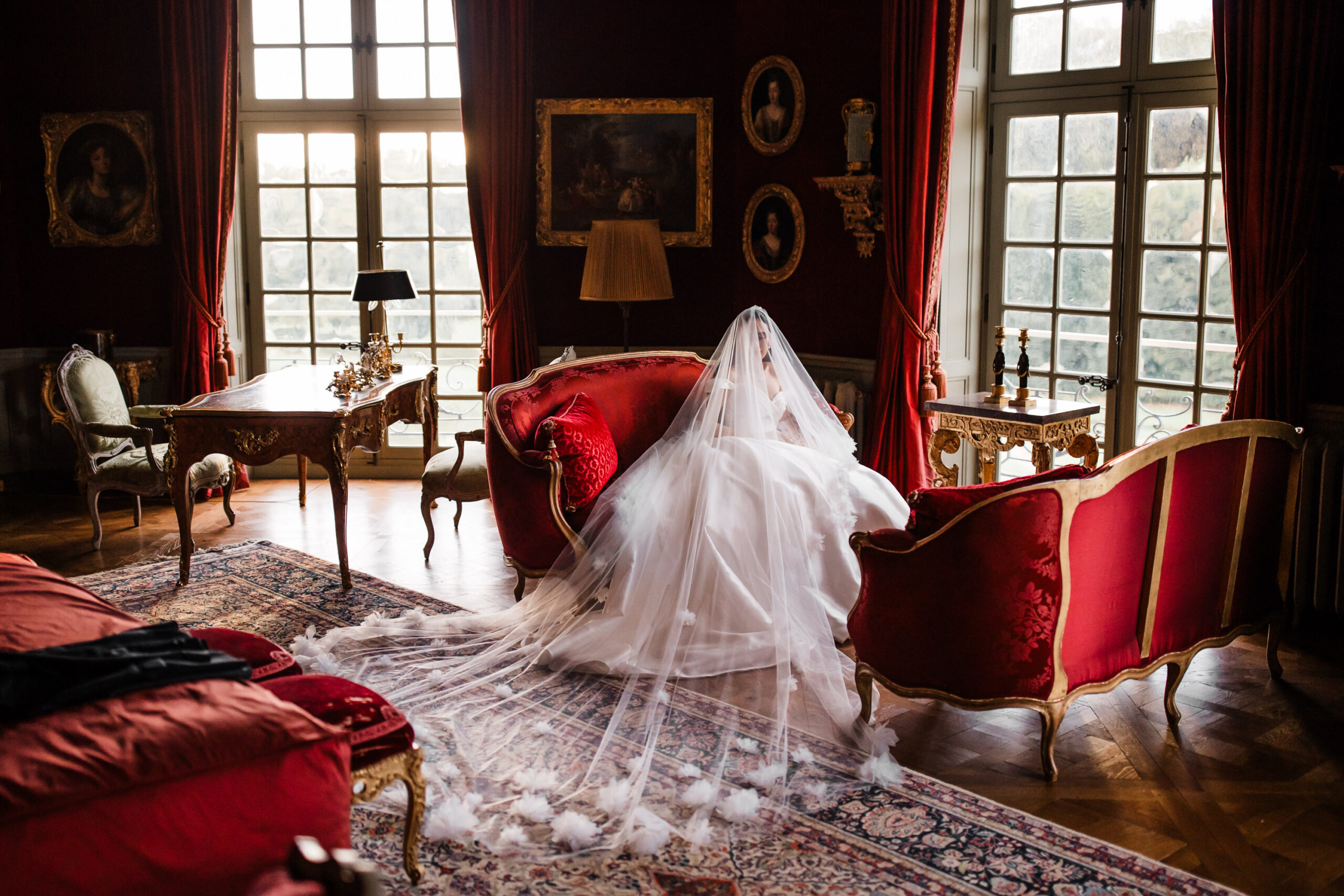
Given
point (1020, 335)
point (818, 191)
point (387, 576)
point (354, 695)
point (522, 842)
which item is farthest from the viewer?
point (818, 191)

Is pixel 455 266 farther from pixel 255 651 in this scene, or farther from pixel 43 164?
pixel 255 651

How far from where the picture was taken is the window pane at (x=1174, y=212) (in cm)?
541

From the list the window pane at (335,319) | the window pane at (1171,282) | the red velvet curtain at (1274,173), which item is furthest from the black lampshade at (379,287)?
the red velvet curtain at (1274,173)

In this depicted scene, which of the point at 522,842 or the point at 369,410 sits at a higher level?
the point at 369,410

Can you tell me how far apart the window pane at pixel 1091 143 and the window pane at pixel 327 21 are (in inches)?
194

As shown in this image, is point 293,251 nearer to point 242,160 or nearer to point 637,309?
point 242,160

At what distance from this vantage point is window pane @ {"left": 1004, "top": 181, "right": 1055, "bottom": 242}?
237 inches

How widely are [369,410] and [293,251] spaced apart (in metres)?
3.00

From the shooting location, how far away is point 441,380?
804cm

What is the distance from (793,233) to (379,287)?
256cm

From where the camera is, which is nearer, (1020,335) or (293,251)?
(1020,335)

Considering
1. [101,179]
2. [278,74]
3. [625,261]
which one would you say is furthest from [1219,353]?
[101,179]

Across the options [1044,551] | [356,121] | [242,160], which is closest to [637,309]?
[356,121]

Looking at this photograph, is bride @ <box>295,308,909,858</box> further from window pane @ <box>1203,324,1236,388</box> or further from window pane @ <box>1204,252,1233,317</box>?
window pane @ <box>1204,252,1233,317</box>
